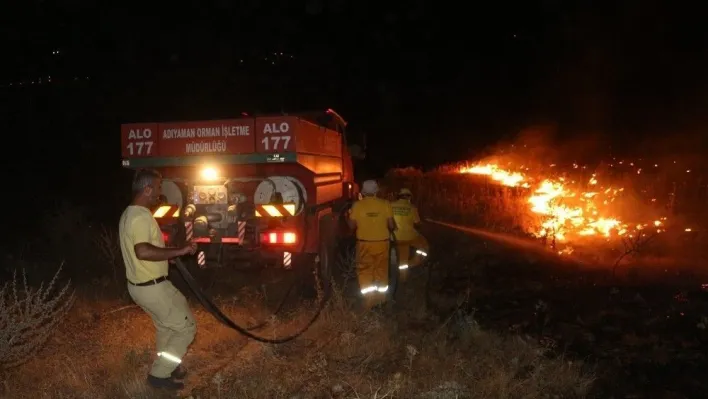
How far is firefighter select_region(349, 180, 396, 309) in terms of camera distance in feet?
23.9

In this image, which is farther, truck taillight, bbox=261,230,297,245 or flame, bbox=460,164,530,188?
flame, bbox=460,164,530,188

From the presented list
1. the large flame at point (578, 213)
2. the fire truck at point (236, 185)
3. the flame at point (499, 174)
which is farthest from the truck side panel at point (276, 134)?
the flame at point (499, 174)

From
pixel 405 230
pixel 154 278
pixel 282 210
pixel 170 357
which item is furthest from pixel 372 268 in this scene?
pixel 154 278

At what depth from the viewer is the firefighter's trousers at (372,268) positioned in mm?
7328

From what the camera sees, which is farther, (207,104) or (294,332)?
(207,104)

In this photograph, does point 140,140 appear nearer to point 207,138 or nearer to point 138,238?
point 207,138

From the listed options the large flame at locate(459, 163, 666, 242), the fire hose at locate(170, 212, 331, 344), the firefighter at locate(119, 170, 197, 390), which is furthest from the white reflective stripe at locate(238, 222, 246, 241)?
the large flame at locate(459, 163, 666, 242)

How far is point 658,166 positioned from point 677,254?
3.87 metres

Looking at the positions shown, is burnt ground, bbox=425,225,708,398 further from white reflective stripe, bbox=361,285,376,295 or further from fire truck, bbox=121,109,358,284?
fire truck, bbox=121,109,358,284

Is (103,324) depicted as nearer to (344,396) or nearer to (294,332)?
(294,332)

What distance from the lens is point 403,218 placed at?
8.05m

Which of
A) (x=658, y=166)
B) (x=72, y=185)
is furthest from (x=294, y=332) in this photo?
(x=72, y=185)

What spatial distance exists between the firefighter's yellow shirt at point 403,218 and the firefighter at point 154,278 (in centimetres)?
368

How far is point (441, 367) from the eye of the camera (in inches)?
210
